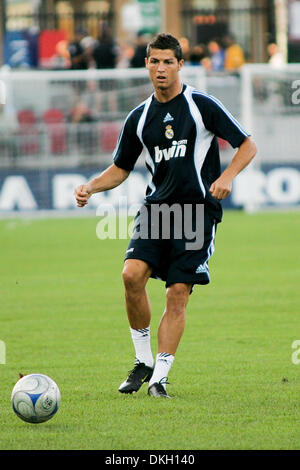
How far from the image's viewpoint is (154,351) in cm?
851

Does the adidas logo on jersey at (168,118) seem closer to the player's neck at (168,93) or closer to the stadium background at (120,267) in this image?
the player's neck at (168,93)

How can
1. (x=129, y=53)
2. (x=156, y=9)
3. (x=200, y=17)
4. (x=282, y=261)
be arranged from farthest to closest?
(x=200, y=17) < (x=129, y=53) < (x=156, y=9) < (x=282, y=261)

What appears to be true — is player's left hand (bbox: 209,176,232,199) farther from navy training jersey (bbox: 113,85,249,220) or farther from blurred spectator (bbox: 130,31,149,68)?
blurred spectator (bbox: 130,31,149,68)

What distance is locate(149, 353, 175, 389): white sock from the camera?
22.7 ft

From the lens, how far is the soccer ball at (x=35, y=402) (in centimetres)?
609

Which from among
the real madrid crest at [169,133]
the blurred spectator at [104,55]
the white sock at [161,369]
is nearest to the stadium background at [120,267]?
the white sock at [161,369]

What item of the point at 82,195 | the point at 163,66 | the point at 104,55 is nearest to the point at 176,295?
the point at 82,195

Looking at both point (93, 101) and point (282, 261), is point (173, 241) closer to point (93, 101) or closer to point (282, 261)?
point (282, 261)

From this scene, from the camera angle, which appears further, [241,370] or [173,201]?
[241,370]

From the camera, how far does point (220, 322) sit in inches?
387

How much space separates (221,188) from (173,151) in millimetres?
541

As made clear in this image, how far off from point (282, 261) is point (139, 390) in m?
7.14

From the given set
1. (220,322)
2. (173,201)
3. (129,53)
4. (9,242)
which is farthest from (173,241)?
(129,53)

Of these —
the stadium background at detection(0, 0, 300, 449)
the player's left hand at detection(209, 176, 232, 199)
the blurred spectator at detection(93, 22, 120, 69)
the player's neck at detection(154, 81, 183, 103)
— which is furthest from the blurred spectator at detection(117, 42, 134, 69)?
the player's left hand at detection(209, 176, 232, 199)
